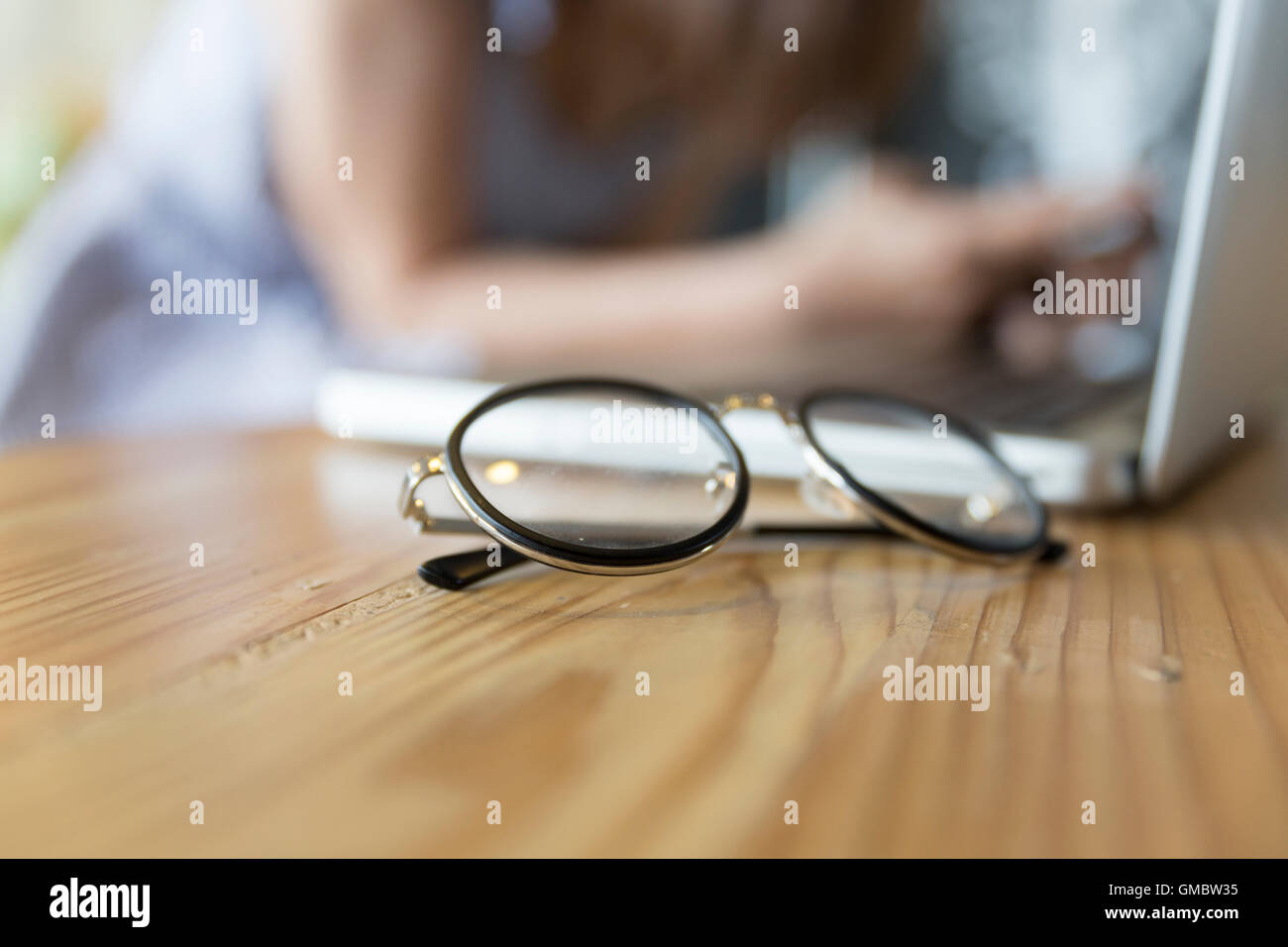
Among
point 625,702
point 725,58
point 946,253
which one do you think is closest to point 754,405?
point 625,702

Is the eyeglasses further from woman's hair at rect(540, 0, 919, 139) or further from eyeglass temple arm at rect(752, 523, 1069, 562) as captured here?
woman's hair at rect(540, 0, 919, 139)

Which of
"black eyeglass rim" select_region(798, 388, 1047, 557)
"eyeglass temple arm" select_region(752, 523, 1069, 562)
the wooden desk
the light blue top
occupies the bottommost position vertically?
the wooden desk

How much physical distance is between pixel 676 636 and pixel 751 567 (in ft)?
0.24

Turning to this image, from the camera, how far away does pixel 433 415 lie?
449 millimetres

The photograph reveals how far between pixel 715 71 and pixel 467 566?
108 centimetres

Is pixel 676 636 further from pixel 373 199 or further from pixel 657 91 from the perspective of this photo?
pixel 657 91

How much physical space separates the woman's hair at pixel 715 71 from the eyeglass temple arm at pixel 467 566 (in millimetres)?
937

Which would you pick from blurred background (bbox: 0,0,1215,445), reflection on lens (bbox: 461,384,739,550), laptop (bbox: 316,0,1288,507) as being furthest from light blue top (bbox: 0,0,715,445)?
reflection on lens (bbox: 461,384,739,550)

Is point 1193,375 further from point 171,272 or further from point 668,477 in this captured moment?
point 171,272

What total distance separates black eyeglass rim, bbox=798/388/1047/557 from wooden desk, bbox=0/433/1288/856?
0.01 meters

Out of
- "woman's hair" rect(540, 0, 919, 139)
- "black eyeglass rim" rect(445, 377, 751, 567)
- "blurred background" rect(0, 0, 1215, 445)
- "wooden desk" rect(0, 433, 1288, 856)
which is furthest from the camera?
"woman's hair" rect(540, 0, 919, 139)

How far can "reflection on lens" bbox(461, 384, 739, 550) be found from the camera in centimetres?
30

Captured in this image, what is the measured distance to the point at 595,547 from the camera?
0.94ft
